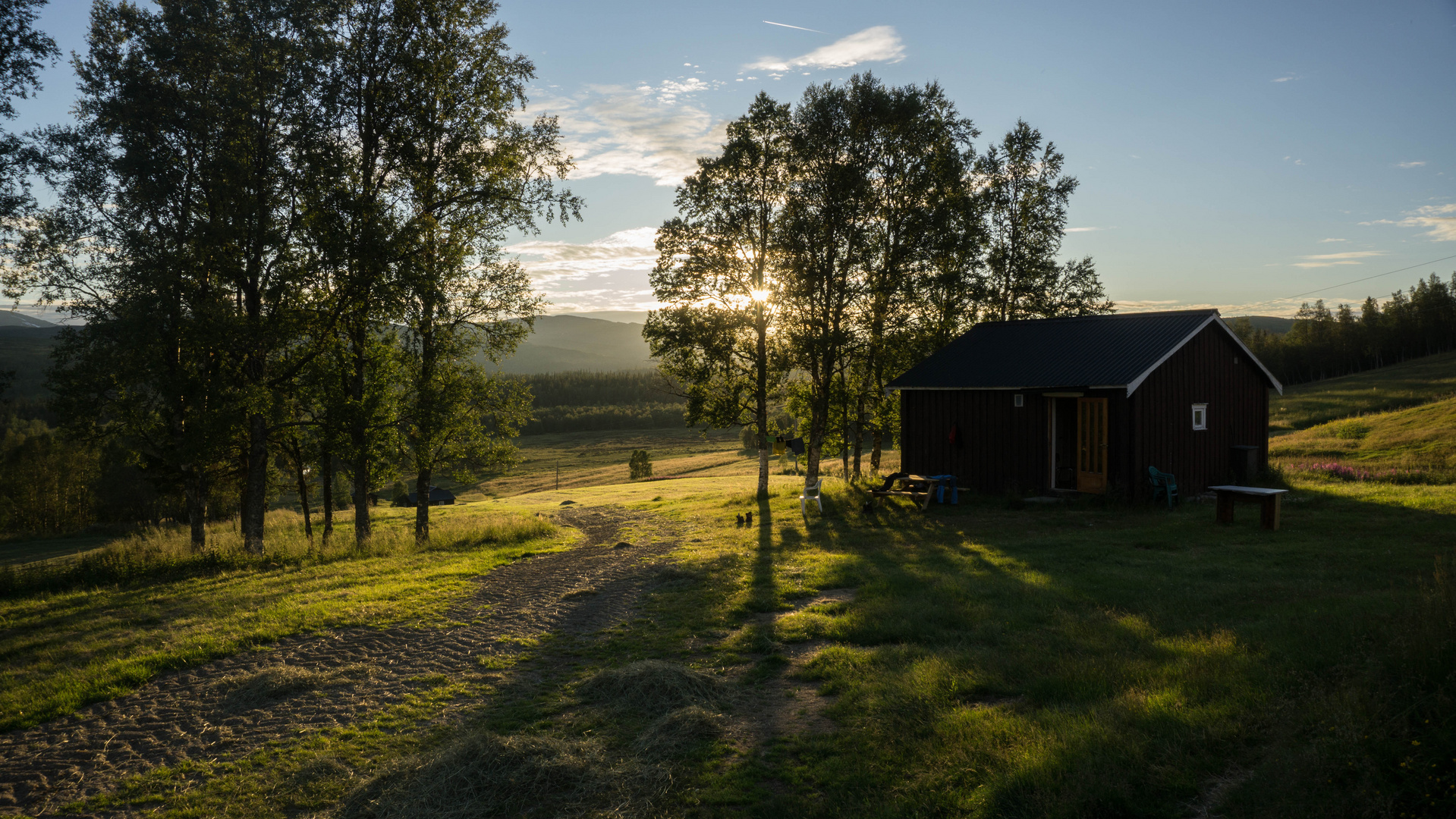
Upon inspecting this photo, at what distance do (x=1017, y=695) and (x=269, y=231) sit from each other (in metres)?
17.2

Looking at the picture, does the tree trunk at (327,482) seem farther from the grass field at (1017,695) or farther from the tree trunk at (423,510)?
the grass field at (1017,695)

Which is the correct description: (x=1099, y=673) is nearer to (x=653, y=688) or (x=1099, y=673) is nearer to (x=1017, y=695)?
(x=1017, y=695)

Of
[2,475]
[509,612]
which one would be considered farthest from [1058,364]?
[2,475]

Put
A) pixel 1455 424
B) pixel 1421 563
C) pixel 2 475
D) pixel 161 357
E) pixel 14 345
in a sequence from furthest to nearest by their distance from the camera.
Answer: pixel 14 345
pixel 2 475
pixel 1455 424
pixel 161 357
pixel 1421 563

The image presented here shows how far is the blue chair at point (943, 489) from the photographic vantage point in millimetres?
20672

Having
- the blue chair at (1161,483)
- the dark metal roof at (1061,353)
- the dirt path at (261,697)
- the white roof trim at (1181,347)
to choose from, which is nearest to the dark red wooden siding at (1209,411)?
the white roof trim at (1181,347)

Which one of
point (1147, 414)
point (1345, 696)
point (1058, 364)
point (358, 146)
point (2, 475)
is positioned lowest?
point (2, 475)

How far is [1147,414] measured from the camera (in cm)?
1889

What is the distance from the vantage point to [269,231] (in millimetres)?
15797

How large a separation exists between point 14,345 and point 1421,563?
9205 inches

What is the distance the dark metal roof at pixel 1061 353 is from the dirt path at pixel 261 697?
46.0 feet

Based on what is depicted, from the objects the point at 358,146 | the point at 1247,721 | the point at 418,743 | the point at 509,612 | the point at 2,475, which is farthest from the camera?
the point at 2,475

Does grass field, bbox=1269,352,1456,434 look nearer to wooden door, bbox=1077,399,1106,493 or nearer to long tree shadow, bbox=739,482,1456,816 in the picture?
wooden door, bbox=1077,399,1106,493

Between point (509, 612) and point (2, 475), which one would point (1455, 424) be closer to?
point (509, 612)
